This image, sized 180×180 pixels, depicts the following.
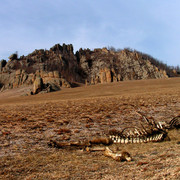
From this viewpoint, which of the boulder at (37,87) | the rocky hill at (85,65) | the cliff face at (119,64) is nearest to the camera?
the boulder at (37,87)

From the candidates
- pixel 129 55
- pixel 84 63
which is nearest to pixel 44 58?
pixel 84 63

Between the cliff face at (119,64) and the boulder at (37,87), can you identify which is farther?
the cliff face at (119,64)

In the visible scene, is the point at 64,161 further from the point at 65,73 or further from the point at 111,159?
the point at 65,73

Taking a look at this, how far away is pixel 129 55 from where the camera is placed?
132 metres

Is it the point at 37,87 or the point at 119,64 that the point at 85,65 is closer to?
the point at 119,64

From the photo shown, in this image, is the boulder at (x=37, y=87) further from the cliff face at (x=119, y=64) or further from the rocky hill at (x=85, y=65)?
the cliff face at (x=119, y=64)

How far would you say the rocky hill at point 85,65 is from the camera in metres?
104

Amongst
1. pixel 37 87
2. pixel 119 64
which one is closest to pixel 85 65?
pixel 119 64

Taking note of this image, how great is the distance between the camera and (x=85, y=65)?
12750 centimetres

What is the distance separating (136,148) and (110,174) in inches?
79.5

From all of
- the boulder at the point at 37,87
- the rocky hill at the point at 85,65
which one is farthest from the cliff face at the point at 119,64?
the boulder at the point at 37,87

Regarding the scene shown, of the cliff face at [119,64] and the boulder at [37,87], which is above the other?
the cliff face at [119,64]

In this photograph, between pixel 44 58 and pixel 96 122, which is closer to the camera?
pixel 96 122

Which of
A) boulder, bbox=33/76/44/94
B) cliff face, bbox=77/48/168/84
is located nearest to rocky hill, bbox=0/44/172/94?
cliff face, bbox=77/48/168/84
